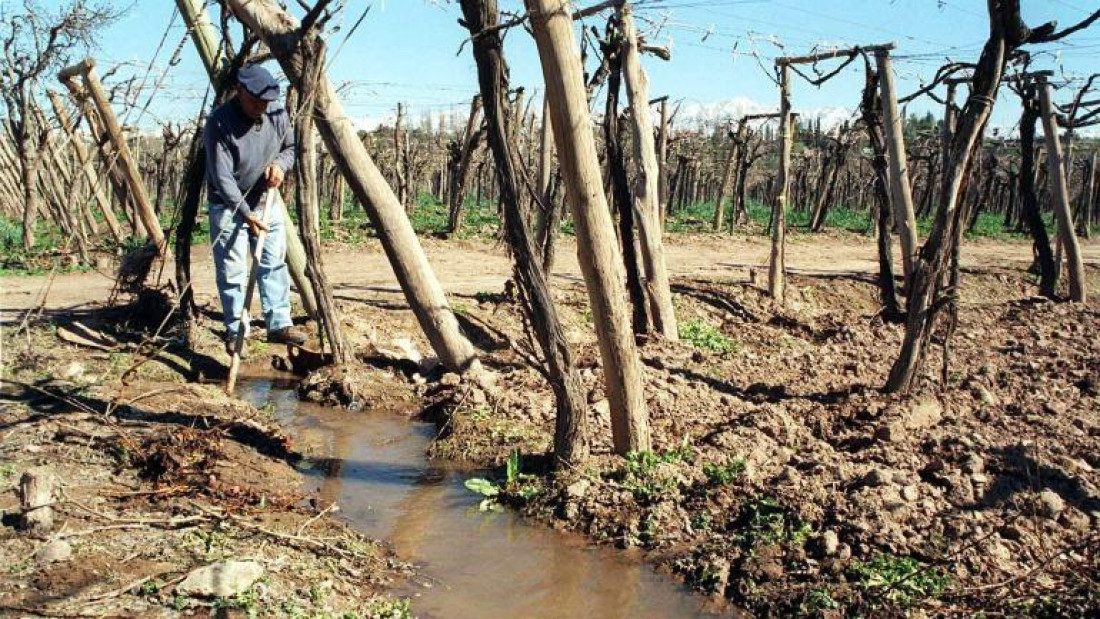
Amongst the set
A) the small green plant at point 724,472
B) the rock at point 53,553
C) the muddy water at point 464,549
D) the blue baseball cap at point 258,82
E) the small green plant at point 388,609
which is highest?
the blue baseball cap at point 258,82

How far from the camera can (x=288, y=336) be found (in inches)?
281

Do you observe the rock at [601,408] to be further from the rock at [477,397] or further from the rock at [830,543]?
the rock at [830,543]

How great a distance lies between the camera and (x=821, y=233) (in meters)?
23.7

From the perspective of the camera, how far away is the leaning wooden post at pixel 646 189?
7.97 meters

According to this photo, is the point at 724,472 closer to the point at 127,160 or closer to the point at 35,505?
the point at 35,505

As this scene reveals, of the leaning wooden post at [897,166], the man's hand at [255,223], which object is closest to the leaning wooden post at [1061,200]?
the leaning wooden post at [897,166]

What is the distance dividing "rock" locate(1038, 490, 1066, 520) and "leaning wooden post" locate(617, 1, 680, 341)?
403 centimetres

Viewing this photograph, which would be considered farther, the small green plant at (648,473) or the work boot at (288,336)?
the work boot at (288,336)

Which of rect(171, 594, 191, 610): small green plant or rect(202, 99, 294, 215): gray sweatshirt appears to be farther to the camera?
rect(202, 99, 294, 215): gray sweatshirt

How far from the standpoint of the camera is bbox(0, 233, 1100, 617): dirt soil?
384cm

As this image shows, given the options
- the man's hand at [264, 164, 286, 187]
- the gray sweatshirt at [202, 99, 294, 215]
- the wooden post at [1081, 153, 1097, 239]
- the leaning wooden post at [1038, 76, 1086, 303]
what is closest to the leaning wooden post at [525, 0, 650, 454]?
the man's hand at [264, 164, 286, 187]

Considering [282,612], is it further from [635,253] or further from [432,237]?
[432,237]

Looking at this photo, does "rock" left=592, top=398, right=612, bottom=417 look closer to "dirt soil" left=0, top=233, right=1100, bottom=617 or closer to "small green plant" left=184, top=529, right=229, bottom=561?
"dirt soil" left=0, top=233, right=1100, bottom=617

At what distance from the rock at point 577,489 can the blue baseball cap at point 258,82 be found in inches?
122
